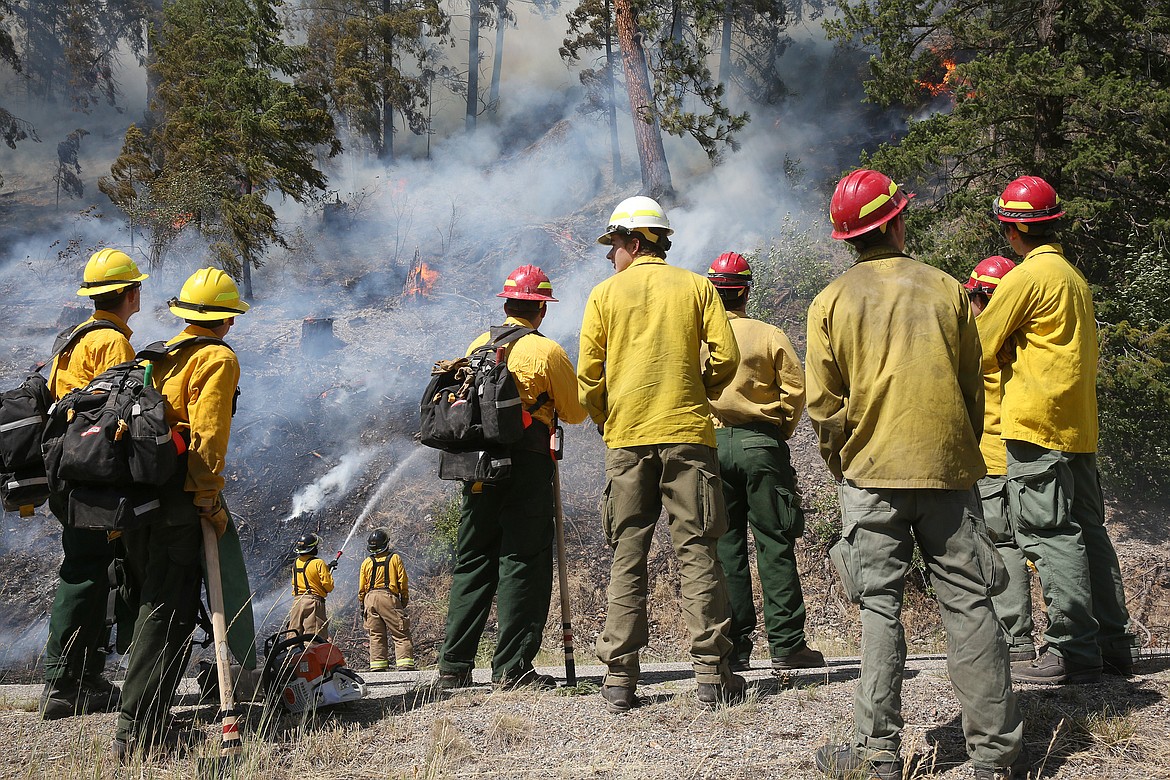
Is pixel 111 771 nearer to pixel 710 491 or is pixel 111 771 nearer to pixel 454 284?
pixel 710 491

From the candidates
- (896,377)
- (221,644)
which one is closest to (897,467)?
(896,377)

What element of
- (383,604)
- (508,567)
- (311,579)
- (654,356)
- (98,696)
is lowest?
(98,696)

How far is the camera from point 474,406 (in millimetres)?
4430

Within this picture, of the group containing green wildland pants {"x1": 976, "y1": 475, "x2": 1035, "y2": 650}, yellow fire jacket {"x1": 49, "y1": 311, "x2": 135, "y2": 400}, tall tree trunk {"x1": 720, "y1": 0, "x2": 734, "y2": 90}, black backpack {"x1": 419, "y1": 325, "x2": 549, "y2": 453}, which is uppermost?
tall tree trunk {"x1": 720, "y1": 0, "x2": 734, "y2": 90}

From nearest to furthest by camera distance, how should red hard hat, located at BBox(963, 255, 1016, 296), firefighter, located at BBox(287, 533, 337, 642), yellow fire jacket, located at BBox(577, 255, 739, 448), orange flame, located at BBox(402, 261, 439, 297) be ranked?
yellow fire jacket, located at BBox(577, 255, 739, 448), red hard hat, located at BBox(963, 255, 1016, 296), firefighter, located at BBox(287, 533, 337, 642), orange flame, located at BBox(402, 261, 439, 297)

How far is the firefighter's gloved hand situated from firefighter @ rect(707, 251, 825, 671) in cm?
260

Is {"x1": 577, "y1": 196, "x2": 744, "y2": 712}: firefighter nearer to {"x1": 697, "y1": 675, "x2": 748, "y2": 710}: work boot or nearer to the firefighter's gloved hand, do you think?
{"x1": 697, "y1": 675, "x2": 748, "y2": 710}: work boot

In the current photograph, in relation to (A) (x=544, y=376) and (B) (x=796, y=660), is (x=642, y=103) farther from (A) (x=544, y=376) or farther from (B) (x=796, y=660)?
(B) (x=796, y=660)

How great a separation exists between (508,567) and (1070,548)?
107 inches

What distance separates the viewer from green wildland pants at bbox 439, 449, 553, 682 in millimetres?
4621

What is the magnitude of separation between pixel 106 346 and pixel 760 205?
1809 centimetres

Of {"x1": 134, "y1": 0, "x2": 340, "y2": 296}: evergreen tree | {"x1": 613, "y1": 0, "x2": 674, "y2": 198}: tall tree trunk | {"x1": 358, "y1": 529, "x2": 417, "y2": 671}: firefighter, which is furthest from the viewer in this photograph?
{"x1": 134, "y1": 0, "x2": 340, "y2": 296}: evergreen tree

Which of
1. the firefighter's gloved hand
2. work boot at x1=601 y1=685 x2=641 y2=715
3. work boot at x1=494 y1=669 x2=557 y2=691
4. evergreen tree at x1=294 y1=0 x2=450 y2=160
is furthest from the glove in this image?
evergreen tree at x1=294 y1=0 x2=450 y2=160

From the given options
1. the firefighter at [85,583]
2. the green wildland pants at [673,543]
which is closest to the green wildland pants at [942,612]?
the green wildland pants at [673,543]
